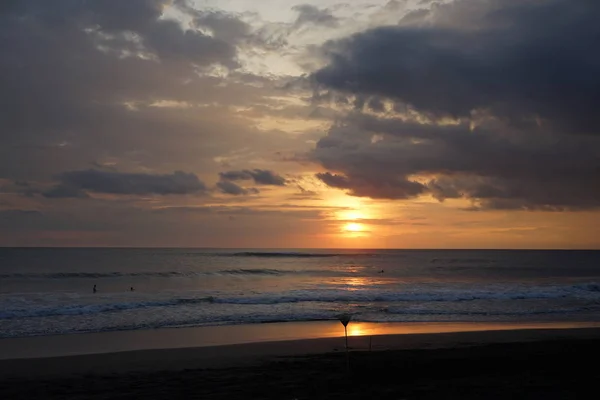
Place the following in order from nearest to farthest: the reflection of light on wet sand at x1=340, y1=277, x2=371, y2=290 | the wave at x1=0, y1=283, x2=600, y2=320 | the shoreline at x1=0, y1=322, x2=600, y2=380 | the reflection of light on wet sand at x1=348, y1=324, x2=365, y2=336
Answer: the shoreline at x1=0, y1=322, x2=600, y2=380
the reflection of light on wet sand at x1=348, y1=324, x2=365, y2=336
the wave at x1=0, y1=283, x2=600, y2=320
the reflection of light on wet sand at x1=340, y1=277, x2=371, y2=290

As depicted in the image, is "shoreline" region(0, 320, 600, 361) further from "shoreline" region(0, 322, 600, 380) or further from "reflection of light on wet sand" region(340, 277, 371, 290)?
"reflection of light on wet sand" region(340, 277, 371, 290)

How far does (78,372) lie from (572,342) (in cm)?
1420

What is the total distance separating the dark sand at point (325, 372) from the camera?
10.5m

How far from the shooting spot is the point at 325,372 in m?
12.3

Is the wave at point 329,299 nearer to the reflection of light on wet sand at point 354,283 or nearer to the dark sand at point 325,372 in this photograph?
the reflection of light on wet sand at point 354,283

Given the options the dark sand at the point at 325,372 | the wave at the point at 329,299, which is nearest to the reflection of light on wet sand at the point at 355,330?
the dark sand at the point at 325,372

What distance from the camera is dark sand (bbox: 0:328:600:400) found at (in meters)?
10.5

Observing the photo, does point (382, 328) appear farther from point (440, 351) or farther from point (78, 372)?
point (78, 372)

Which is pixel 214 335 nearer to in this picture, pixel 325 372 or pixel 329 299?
pixel 325 372

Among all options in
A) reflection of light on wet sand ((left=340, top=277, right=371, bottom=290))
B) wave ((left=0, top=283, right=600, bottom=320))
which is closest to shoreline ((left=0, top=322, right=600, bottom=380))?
wave ((left=0, top=283, right=600, bottom=320))

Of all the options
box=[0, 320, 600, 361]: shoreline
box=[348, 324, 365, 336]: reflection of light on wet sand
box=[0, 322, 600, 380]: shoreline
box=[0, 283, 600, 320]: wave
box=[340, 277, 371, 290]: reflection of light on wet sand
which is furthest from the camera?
box=[340, 277, 371, 290]: reflection of light on wet sand

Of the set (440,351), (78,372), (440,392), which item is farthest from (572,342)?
(78,372)

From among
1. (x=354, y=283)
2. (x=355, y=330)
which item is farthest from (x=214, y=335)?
(x=354, y=283)

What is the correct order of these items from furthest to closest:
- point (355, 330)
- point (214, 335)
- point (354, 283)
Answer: point (354, 283)
point (355, 330)
point (214, 335)
